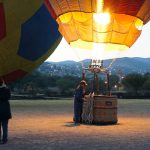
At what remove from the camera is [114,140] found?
30.4ft

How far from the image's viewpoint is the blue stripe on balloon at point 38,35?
38.4 feet

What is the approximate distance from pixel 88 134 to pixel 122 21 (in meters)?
3.24

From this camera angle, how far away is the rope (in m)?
13.0

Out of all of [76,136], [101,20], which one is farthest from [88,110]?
[76,136]

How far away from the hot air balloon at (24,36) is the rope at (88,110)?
1548 mm

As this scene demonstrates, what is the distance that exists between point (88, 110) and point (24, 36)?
2777 mm

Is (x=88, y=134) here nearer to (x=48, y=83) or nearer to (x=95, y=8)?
(x=95, y=8)

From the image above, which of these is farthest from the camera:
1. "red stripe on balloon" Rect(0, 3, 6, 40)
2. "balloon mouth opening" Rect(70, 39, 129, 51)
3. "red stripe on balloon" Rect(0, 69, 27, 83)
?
"balloon mouth opening" Rect(70, 39, 129, 51)

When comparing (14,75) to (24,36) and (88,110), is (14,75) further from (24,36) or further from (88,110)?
(88,110)

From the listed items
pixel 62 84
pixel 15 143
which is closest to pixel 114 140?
pixel 15 143

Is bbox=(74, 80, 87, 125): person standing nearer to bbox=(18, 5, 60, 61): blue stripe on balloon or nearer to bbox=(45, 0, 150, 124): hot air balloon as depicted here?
bbox=(45, 0, 150, 124): hot air balloon

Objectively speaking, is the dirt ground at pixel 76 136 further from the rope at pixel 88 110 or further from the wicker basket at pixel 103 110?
the rope at pixel 88 110

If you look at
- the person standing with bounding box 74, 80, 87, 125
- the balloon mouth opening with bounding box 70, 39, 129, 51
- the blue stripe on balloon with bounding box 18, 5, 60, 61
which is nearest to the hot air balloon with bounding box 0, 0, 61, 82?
the blue stripe on balloon with bounding box 18, 5, 60, 61

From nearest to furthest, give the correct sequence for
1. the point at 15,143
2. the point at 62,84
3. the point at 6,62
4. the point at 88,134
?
the point at 15,143 → the point at 88,134 → the point at 6,62 → the point at 62,84
